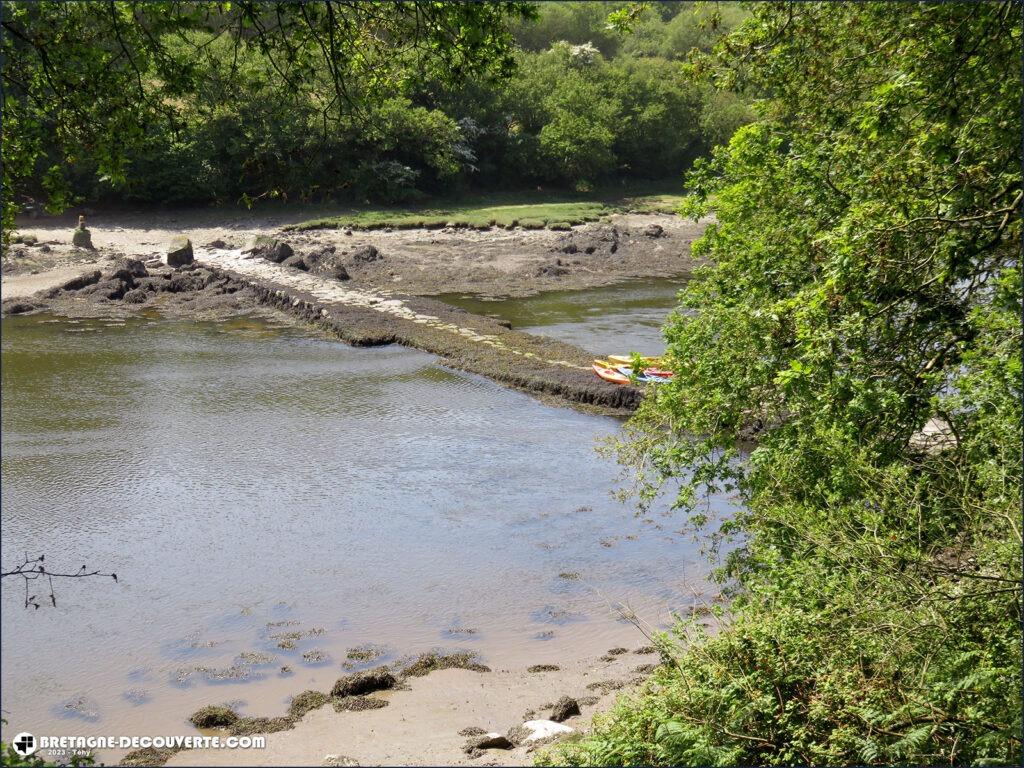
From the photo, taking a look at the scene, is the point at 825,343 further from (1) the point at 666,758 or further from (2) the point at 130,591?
(2) the point at 130,591

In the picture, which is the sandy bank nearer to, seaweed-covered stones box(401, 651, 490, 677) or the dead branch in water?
seaweed-covered stones box(401, 651, 490, 677)

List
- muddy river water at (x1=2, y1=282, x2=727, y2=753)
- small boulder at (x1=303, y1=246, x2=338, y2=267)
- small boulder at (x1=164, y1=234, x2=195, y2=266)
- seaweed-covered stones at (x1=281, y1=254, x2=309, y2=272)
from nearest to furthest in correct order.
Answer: muddy river water at (x1=2, y1=282, x2=727, y2=753)
small boulder at (x1=164, y1=234, x2=195, y2=266)
seaweed-covered stones at (x1=281, y1=254, x2=309, y2=272)
small boulder at (x1=303, y1=246, x2=338, y2=267)

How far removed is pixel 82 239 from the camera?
33844 millimetres

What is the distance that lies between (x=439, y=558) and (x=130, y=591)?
3.46 meters

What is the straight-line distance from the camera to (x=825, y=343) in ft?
24.5

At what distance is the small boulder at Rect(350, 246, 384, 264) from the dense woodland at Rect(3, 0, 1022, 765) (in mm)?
24815

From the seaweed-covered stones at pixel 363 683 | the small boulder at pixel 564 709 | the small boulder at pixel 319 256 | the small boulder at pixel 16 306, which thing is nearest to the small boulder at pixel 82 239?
the small boulder at pixel 16 306

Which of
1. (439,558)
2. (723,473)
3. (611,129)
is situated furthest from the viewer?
(611,129)

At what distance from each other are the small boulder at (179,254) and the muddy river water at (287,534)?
1083cm

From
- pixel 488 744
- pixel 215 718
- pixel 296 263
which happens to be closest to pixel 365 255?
pixel 296 263

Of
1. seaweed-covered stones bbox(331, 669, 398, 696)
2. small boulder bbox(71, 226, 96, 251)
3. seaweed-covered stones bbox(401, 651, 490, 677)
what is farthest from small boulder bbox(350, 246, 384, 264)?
seaweed-covered stones bbox(331, 669, 398, 696)

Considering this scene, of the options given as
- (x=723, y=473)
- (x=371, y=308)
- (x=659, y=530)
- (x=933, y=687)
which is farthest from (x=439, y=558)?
(x=371, y=308)

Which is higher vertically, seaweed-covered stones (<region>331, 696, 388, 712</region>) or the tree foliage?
the tree foliage

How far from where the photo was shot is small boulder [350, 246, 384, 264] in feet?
113
